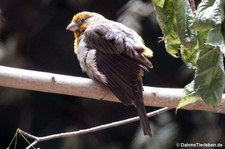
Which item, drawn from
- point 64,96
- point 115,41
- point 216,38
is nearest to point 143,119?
point 115,41

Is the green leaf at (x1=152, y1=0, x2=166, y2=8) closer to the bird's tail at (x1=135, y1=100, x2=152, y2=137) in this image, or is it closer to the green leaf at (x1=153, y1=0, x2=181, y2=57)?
the green leaf at (x1=153, y1=0, x2=181, y2=57)

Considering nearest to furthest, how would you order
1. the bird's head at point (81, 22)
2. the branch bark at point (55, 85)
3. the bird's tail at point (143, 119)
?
the branch bark at point (55, 85)
the bird's tail at point (143, 119)
the bird's head at point (81, 22)

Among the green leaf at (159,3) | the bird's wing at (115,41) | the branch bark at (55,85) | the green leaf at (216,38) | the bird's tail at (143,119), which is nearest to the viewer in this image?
the green leaf at (216,38)

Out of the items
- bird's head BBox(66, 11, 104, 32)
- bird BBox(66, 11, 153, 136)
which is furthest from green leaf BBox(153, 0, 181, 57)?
bird's head BBox(66, 11, 104, 32)

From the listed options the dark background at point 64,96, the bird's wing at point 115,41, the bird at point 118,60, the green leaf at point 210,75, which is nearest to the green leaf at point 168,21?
the green leaf at point 210,75

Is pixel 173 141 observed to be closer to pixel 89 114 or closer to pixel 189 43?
pixel 89 114

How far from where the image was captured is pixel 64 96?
6.71 metres

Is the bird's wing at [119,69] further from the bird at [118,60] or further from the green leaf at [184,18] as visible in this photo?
the green leaf at [184,18]

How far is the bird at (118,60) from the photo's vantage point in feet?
10.7

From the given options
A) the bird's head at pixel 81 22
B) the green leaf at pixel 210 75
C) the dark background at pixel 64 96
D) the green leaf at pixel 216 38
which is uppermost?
the green leaf at pixel 216 38

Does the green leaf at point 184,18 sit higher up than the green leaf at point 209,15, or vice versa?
the green leaf at point 209,15

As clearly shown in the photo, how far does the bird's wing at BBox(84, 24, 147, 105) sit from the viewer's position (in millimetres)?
3258

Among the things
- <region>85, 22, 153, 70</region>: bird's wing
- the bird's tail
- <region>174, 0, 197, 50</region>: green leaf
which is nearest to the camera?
<region>174, 0, 197, 50</region>: green leaf

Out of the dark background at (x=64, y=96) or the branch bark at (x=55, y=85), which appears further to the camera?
the dark background at (x=64, y=96)
